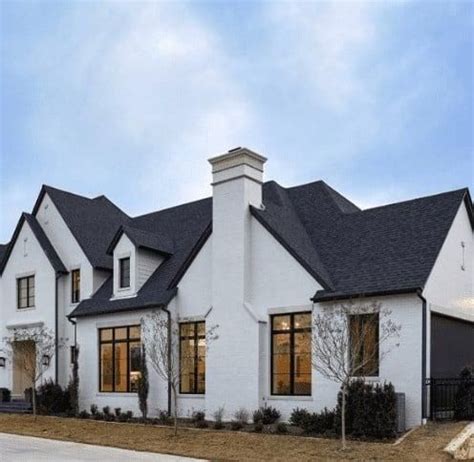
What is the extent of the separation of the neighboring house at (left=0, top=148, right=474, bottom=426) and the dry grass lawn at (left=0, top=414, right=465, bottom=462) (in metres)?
1.98

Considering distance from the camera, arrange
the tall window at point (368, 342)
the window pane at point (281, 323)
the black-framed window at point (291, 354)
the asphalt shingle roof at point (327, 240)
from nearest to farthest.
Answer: the tall window at point (368, 342), the asphalt shingle roof at point (327, 240), the black-framed window at point (291, 354), the window pane at point (281, 323)

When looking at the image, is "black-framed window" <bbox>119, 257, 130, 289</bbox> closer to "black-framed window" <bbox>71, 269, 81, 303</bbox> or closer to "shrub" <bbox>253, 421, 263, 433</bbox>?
"black-framed window" <bbox>71, 269, 81, 303</bbox>

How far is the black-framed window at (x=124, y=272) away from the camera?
23453 mm

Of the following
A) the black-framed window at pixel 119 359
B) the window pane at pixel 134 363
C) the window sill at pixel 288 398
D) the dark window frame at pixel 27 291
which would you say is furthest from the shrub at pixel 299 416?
the dark window frame at pixel 27 291

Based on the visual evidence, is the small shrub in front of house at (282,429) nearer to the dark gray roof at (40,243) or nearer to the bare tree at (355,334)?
the bare tree at (355,334)

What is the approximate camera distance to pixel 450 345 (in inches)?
690

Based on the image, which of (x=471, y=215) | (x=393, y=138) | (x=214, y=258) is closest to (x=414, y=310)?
(x=471, y=215)

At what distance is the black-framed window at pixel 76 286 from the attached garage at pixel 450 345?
49.1ft

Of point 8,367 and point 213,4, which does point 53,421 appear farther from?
point 213,4

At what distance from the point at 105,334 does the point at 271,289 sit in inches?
317

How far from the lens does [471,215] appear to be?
1920cm

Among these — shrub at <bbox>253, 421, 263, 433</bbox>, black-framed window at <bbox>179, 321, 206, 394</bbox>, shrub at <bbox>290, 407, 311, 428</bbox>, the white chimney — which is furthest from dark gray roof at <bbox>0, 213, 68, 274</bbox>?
shrub at <bbox>290, 407, 311, 428</bbox>

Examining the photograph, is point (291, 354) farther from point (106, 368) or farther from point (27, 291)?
point (27, 291)

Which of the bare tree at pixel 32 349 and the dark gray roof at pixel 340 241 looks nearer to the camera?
the dark gray roof at pixel 340 241
